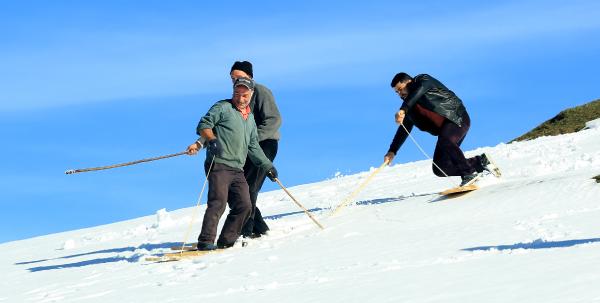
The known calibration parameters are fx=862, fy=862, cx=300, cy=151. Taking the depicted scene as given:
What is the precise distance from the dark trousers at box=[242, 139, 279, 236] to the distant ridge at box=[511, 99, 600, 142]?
61.8 feet

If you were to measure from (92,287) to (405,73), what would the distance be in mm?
4975

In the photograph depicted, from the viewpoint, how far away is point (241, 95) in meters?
9.41

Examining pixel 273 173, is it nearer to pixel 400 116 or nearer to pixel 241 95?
pixel 241 95

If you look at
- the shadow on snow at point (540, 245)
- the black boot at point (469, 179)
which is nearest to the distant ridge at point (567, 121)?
the black boot at point (469, 179)

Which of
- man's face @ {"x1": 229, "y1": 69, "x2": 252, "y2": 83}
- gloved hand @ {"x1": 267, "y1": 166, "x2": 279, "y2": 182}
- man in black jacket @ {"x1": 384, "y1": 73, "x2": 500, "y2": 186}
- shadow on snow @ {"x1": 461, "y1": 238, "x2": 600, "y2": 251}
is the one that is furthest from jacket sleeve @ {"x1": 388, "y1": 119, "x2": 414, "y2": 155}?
shadow on snow @ {"x1": 461, "y1": 238, "x2": 600, "y2": 251}

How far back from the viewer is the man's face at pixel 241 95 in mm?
9391

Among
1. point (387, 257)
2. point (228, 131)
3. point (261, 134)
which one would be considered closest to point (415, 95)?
point (261, 134)

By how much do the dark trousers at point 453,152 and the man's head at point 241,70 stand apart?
2637mm

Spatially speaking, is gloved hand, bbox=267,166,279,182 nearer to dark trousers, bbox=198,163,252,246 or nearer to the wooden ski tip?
dark trousers, bbox=198,163,252,246

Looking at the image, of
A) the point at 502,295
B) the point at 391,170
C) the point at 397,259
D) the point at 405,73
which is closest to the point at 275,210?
the point at 405,73

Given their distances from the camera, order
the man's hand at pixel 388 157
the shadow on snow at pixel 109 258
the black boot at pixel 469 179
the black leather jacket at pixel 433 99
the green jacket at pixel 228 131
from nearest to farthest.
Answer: the green jacket at pixel 228 131, the shadow on snow at pixel 109 258, the black leather jacket at pixel 433 99, the black boot at pixel 469 179, the man's hand at pixel 388 157

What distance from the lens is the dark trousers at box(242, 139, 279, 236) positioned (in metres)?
9.94

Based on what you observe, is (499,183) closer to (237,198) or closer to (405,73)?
(405,73)

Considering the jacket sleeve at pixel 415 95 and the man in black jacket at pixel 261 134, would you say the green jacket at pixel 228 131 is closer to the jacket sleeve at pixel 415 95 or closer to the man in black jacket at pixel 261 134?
the man in black jacket at pixel 261 134
